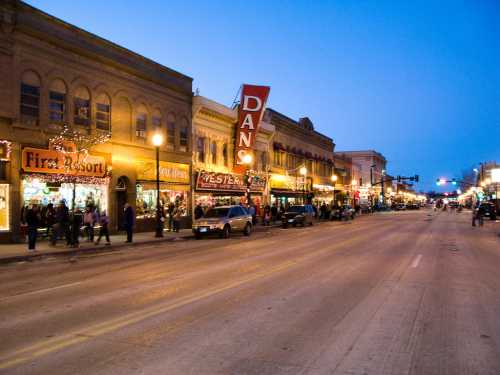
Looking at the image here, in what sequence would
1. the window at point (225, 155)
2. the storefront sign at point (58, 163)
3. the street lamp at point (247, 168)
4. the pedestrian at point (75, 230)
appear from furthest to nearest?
the window at point (225, 155), the street lamp at point (247, 168), the storefront sign at point (58, 163), the pedestrian at point (75, 230)

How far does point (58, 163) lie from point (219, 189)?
16.2 m

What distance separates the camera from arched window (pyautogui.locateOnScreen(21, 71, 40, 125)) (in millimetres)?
21953

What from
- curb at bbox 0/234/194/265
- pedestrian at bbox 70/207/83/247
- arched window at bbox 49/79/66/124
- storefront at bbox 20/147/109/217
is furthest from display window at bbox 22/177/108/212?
arched window at bbox 49/79/66/124

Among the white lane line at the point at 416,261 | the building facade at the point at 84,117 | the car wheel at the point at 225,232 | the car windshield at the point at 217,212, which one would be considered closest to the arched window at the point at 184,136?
the building facade at the point at 84,117

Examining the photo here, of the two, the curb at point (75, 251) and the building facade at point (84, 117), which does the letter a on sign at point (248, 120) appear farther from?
the curb at point (75, 251)

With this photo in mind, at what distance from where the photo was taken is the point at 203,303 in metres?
8.63

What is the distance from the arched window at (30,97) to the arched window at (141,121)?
7.33 m

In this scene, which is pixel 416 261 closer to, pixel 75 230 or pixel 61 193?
pixel 75 230

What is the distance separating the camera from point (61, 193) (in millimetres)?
23828

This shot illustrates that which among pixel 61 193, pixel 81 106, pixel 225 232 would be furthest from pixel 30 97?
pixel 225 232

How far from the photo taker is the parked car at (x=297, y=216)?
37719 mm

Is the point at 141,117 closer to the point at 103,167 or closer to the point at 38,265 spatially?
the point at 103,167

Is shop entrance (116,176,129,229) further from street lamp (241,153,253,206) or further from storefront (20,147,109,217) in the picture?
street lamp (241,153,253,206)

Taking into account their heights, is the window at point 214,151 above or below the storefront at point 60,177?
above
